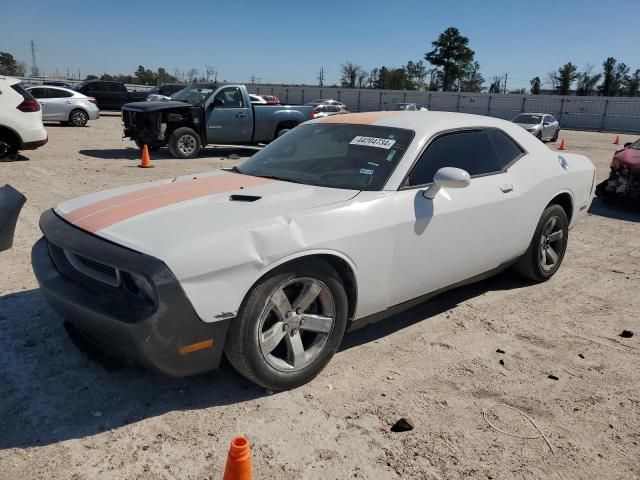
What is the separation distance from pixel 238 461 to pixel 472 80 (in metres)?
82.0

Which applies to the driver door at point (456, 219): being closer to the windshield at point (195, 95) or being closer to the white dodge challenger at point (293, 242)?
the white dodge challenger at point (293, 242)

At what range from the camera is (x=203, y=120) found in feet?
43.4

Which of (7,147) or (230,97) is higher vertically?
(230,97)

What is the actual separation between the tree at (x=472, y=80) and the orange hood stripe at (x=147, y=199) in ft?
253

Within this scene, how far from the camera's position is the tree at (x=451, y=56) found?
7338 centimetres

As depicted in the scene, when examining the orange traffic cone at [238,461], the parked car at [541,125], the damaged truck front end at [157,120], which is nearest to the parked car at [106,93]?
the damaged truck front end at [157,120]

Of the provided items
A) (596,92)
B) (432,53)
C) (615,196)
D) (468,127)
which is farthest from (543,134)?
(432,53)

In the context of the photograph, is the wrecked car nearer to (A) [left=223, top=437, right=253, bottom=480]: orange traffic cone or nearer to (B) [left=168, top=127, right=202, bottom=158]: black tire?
(A) [left=223, top=437, right=253, bottom=480]: orange traffic cone

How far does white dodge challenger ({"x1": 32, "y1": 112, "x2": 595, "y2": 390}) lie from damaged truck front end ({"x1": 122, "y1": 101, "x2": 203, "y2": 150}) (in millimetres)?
8984

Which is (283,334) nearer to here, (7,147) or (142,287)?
(142,287)

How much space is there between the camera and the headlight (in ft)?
8.53

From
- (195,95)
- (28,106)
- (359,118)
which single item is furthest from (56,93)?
(359,118)

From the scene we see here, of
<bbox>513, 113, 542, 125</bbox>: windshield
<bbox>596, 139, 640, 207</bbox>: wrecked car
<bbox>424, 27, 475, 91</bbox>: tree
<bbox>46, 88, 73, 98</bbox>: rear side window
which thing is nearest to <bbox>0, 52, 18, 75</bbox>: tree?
<bbox>424, 27, 475, 91</bbox>: tree

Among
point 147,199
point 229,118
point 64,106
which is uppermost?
point 147,199
